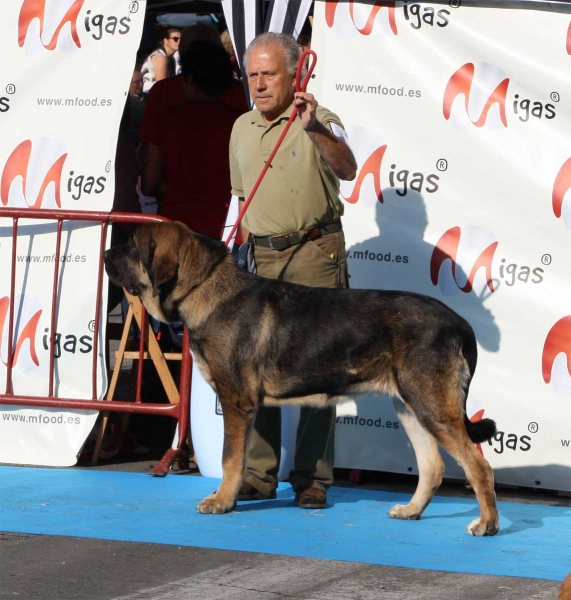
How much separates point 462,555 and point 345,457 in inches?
73.6

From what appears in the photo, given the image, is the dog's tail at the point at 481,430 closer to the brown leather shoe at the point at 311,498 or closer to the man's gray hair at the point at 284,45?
the brown leather shoe at the point at 311,498

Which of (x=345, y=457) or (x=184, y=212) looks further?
(x=184, y=212)

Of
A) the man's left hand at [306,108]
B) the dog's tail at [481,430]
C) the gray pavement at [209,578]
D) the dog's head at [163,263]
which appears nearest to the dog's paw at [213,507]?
the gray pavement at [209,578]

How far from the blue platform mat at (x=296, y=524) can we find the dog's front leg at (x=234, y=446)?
148 mm

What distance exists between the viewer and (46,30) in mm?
7355

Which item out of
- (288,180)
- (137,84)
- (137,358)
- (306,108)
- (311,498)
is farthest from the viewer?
(137,84)

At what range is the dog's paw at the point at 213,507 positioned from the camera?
600cm

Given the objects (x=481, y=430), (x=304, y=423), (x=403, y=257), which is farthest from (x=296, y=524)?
(x=403, y=257)

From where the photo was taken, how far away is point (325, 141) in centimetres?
579

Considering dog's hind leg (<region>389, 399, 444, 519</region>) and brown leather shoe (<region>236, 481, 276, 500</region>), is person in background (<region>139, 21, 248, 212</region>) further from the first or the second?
dog's hind leg (<region>389, 399, 444, 519</region>)

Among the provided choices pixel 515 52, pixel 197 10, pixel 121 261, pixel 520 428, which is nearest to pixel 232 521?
pixel 121 261

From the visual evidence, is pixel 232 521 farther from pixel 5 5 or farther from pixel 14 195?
pixel 5 5

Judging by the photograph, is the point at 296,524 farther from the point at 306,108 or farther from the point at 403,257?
the point at 306,108

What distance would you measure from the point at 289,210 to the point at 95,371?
1.99 meters
